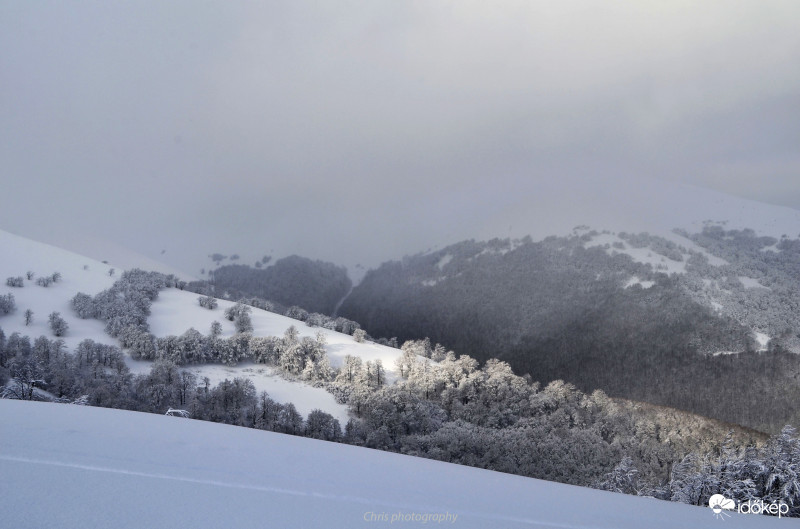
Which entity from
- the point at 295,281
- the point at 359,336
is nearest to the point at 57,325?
the point at 359,336

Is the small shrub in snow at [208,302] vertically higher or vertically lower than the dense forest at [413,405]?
higher

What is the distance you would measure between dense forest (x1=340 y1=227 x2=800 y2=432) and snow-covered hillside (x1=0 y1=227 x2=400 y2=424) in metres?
20.6

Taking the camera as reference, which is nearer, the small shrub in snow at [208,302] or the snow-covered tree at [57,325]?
the snow-covered tree at [57,325]

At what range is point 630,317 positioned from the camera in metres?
49.1

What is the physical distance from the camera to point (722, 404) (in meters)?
38.0

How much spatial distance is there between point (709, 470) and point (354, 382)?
2008 centimetres

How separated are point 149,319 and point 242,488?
34291 millimetres

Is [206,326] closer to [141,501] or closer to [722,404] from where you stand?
[141,501]

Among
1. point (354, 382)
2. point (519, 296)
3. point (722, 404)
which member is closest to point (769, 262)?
point (722, 404)

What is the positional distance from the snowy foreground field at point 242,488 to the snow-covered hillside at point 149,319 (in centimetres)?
1773

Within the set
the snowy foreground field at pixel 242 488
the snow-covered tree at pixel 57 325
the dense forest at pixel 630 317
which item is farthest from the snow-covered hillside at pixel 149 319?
the dense forest at pixel 630 317

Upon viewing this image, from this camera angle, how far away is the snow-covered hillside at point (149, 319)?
27.2 meters

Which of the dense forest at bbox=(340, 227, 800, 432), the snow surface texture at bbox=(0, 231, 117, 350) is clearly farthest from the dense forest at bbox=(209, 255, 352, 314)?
the snow surface texture at bbox=(0, 231, 117, 350)

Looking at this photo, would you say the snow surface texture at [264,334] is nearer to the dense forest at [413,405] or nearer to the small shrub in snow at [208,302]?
the small shrub in snow at [208,302]
